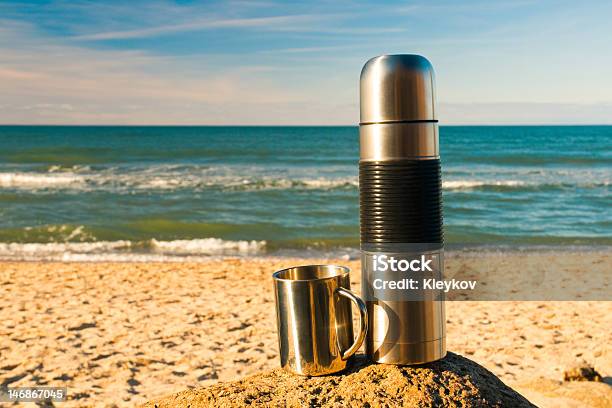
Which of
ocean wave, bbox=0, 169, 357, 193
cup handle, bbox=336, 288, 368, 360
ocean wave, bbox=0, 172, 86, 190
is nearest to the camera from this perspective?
cup handle, bbox=336, 288, 368, 360

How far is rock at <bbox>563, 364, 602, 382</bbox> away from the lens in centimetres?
514

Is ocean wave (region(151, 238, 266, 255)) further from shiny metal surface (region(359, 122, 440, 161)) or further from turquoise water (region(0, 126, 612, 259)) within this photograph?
shiny metal surface (region(359, 122, 440, 161))

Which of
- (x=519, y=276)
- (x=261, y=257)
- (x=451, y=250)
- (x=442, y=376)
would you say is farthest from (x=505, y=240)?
(x=442, y=376)

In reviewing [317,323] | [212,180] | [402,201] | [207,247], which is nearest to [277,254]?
[207,247]

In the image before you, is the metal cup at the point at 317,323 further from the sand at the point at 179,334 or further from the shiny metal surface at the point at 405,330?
the sand at the point at 179,334

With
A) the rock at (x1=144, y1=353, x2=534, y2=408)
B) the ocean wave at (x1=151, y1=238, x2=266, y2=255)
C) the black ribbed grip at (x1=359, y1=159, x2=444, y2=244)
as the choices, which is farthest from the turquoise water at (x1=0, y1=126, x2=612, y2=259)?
the black ribbed grip at (x1=359, y1=159, x2=444, y2=244)

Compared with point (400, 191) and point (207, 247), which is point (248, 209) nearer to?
point (207, 247)

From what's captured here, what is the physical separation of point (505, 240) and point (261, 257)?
5.95m

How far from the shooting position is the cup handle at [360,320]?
Answer: 280 cm

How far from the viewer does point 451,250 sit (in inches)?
536

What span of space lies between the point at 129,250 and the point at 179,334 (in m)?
7.14

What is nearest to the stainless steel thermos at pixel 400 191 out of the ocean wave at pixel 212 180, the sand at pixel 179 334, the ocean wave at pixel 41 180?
the sand at pixel 179 334

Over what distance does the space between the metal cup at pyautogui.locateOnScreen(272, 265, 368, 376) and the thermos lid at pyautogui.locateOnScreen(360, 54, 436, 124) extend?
785mm

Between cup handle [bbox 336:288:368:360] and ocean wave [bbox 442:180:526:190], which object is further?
ocean wave [bbox 442:180:526:190]
